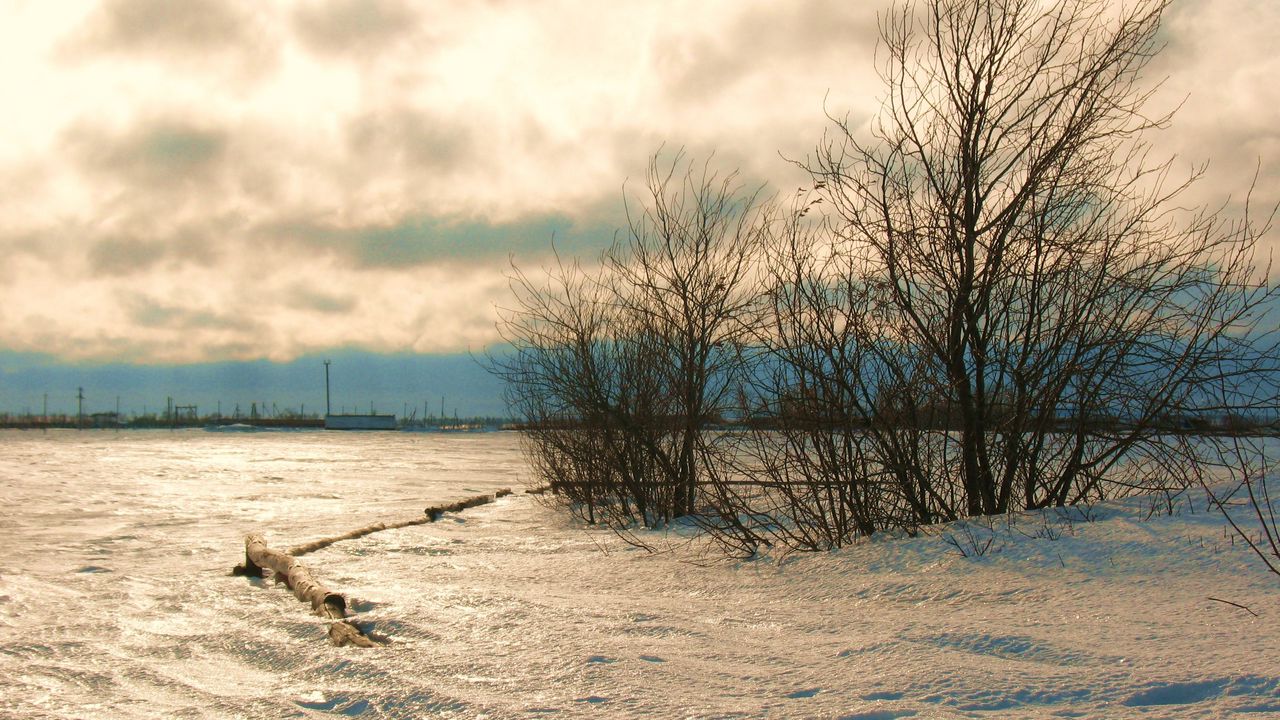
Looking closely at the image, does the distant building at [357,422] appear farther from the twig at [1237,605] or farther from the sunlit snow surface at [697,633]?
the twig at [1237,605]

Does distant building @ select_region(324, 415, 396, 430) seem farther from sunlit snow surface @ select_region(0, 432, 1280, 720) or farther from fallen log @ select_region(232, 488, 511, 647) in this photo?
sunlit snow surface @ select_region(0, 432, 1280, 720)

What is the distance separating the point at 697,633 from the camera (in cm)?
512

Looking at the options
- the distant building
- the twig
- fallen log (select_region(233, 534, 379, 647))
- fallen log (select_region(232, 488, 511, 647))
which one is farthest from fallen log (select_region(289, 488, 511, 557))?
the distant building

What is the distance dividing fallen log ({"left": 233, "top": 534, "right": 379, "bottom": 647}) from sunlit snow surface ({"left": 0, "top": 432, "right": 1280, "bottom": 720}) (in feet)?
0.46

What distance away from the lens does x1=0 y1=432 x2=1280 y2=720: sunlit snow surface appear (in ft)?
12.3

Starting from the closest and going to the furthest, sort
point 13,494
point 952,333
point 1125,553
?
1. point 1125,553
2. point 952,333
3. point 13,494

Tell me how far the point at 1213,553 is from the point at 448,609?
4638 millimetres

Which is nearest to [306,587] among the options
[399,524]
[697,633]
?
[697,633]

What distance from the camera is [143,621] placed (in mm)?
6500

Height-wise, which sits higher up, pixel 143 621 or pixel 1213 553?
pixel 1213 553

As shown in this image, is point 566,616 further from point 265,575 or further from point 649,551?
point 265,575

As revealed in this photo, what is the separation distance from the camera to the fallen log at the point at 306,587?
5391 mm

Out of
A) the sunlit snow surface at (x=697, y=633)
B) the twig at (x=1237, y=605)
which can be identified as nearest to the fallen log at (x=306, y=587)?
the sunlit snow surface at (x=697, y=633)

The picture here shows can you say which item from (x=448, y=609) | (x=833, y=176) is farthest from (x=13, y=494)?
(x=833, y=176)
